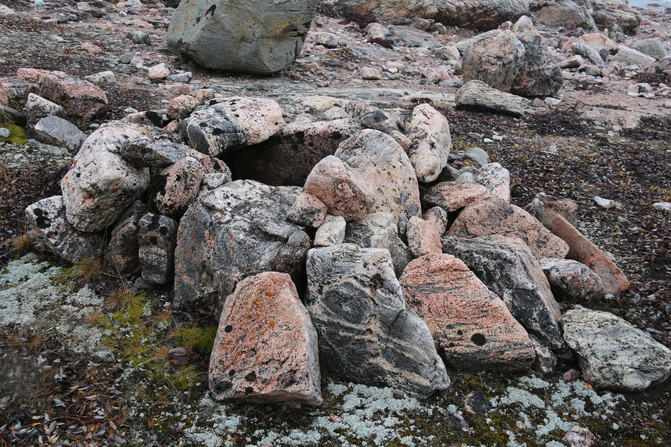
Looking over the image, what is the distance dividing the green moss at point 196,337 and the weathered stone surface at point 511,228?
10.3 ft

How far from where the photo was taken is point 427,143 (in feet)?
21.2

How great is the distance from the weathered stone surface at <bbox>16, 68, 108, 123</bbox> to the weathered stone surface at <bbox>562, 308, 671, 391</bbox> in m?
7.55

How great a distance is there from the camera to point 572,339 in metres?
4.55

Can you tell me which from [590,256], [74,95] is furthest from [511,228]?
[74,95]

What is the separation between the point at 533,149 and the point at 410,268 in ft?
19.0

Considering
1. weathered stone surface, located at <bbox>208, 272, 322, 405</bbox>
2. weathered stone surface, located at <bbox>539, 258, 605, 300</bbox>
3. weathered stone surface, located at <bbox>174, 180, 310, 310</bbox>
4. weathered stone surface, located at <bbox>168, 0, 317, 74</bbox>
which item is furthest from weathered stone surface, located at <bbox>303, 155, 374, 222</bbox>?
weathered stone surface, located at <bbox>168, 0, 317, 74</bbox>

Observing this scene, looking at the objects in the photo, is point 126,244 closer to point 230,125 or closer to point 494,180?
point 230,125

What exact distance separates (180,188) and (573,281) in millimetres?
4341

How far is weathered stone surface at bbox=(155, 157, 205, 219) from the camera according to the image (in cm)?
499

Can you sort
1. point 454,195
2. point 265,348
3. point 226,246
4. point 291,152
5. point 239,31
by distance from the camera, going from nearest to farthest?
point 265,348, point 226,246, point 454,195, point 291,152, point 239,31

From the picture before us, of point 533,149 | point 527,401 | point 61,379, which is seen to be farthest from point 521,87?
point 61,379

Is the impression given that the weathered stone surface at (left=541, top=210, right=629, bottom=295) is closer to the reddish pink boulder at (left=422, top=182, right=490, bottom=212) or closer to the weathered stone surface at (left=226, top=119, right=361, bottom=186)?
the reddish pink boulder at (left=422, top=182, right=490, bottom=212)

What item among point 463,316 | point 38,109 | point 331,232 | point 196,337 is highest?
point 38,109

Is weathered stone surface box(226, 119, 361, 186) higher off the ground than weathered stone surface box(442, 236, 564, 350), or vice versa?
weathered stone surface box(226, 119, 361, 186)
